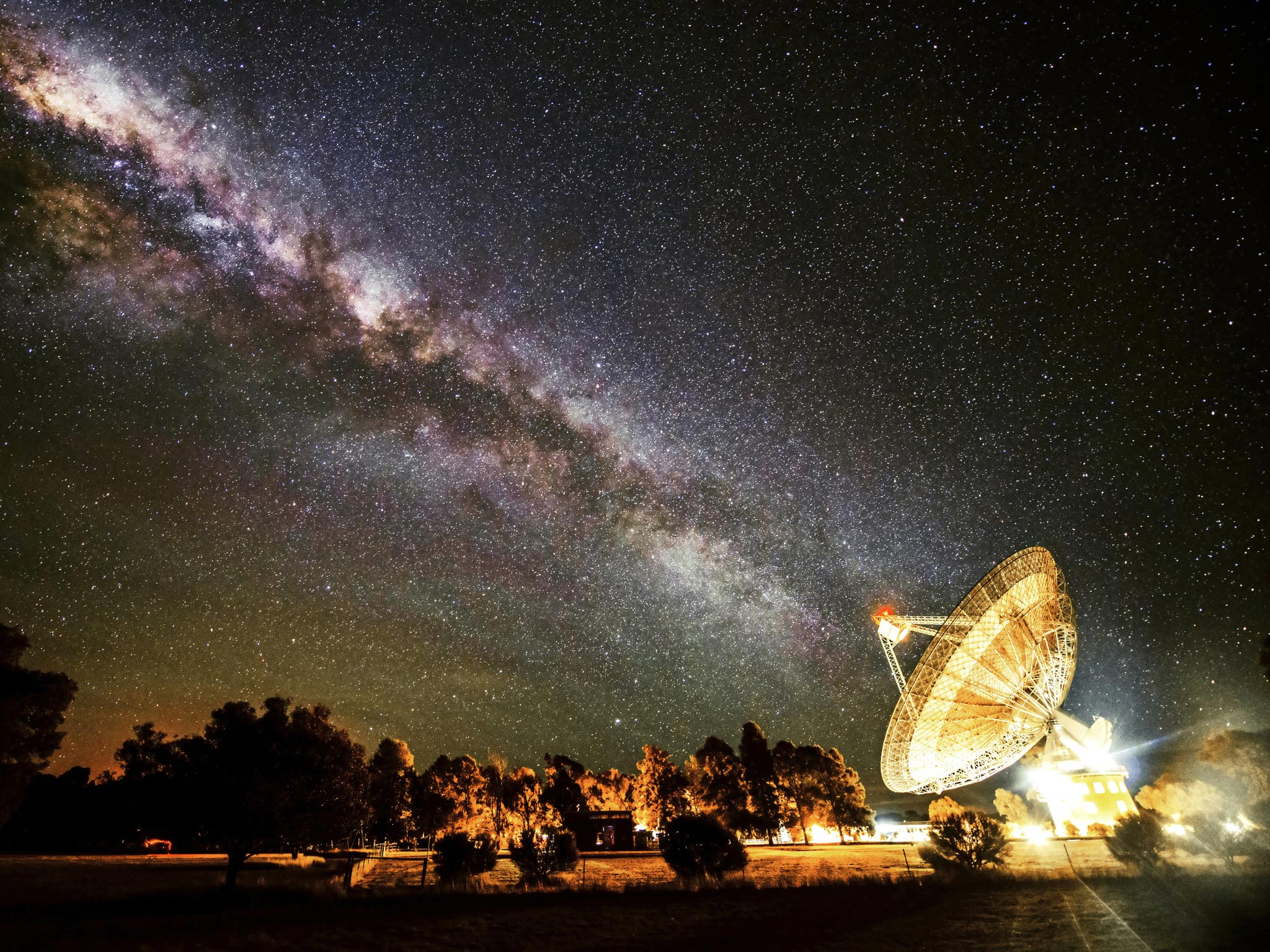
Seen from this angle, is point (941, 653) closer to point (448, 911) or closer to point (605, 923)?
point (605, 923)

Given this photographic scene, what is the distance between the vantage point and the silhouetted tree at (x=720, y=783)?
60.5 m

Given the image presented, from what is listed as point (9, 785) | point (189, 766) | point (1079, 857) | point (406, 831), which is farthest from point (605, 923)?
point (406, 831)

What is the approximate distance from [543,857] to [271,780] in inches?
381

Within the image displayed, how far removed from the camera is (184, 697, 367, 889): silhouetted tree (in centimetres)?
2094

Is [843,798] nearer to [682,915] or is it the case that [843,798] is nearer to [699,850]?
[699,850]

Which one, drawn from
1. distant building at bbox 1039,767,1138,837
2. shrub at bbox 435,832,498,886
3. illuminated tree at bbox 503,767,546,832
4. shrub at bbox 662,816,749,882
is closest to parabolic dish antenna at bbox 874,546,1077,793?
distant building at bbox 1039,767,1138,837

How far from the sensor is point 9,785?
102 feet

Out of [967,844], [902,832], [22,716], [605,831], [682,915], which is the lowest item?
[902,832]

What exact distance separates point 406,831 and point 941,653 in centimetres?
6629

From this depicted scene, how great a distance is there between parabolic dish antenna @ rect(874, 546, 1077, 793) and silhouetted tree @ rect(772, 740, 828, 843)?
25.5 metres

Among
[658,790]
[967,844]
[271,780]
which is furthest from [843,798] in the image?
[271,780]

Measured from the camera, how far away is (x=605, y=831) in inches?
2446

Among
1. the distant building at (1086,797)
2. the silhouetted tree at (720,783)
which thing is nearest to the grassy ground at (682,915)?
the distant building at (1086,797)

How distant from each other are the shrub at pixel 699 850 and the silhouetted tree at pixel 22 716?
31817 millimetres
